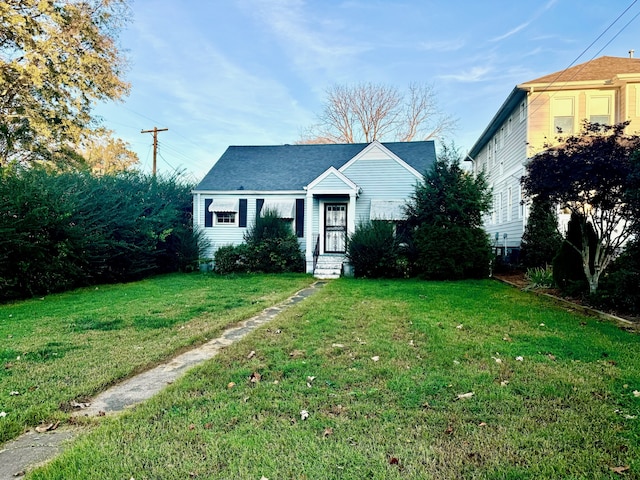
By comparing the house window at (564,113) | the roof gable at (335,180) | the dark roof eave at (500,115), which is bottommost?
the roof gable at (335,180)

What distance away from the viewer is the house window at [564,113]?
1406 centimetres

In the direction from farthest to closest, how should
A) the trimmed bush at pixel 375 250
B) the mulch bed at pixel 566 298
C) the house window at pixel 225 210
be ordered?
the house window at pixel 225 210, the trimmed bush at pixel 375 250, the mulch bed at pixel 566 298

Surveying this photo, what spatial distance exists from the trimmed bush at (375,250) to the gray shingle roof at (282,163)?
13.1ft

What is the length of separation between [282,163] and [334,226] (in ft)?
14.6

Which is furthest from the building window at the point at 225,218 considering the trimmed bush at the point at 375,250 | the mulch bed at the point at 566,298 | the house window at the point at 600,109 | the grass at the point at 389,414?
the house window at the point at 600,109

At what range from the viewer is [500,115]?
57.2 ft

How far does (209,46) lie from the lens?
1495 centimetres

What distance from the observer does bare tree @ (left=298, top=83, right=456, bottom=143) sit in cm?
2919

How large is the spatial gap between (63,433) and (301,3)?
556 inches

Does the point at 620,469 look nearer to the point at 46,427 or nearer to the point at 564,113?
the point at 46,427

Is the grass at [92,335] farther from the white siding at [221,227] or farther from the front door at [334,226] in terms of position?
the white siding at [221,227]

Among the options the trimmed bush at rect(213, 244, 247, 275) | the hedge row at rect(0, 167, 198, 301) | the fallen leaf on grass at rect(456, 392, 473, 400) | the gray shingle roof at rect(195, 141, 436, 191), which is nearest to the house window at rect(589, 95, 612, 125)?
the gray shingle roof at rect(195, 141, 436, 191)

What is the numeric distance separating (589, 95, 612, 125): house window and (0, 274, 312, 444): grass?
1302 centimetres

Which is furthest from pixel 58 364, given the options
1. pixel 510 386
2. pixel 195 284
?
pixel 195 284
